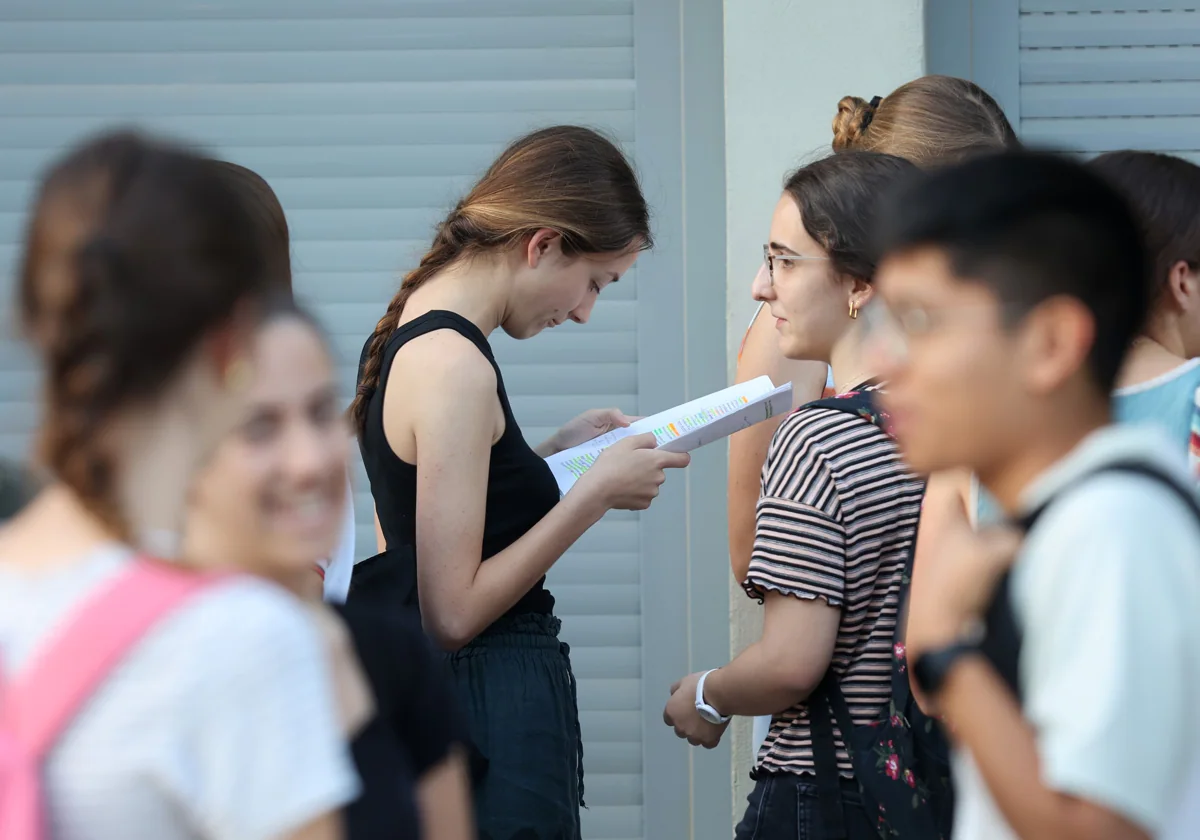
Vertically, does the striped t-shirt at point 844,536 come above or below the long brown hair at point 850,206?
below

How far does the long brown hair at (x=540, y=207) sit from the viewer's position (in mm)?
2117

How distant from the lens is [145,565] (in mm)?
875

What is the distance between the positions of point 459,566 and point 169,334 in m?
1.07

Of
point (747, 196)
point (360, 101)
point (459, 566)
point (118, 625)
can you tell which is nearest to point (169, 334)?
point (118, 625)

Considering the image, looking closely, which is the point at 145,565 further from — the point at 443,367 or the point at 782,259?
the point at 782,259

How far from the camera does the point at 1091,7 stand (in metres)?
3.17

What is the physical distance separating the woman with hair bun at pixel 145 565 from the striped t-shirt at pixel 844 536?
0.99 m

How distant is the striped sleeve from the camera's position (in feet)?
5.83

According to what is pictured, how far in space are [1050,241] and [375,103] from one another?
94.6 inches

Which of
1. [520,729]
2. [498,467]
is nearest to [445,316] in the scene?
[498,467]

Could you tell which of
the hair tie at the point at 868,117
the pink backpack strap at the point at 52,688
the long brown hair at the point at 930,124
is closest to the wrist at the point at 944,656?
the pink backpack strap at the point at 52,688

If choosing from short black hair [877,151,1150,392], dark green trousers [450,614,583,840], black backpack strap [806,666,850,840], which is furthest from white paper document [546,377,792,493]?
short black hair [877,151,1150,392]

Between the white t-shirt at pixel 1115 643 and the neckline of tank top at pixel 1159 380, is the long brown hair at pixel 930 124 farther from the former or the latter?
the white t-shirt at pixel 1115 643

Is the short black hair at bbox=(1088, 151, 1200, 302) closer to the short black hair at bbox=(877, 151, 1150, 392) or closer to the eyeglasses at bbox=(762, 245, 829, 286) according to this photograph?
the eyeglasses at bbox=(762, 245, 829, 286)
